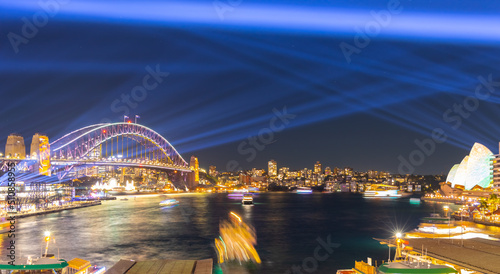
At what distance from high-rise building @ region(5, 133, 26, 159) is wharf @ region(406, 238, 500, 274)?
3572 inches

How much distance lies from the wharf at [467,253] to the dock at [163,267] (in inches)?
293

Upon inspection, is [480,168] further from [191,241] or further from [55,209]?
[191,241]

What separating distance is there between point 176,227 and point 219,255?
16690 millimetres

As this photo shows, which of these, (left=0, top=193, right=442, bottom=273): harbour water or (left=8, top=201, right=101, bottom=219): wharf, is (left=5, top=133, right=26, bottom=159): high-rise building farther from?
(left=0, top=193, right=442, bottom=273): harbour water

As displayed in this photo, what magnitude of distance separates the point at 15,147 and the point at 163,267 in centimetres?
9152

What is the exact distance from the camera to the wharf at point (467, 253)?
43.3 ft

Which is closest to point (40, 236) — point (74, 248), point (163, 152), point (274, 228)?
point (74, 248)

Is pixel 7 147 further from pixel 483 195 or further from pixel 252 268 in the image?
pixel 483 195

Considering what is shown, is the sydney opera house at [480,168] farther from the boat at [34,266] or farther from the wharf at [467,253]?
the boat at [34,266]

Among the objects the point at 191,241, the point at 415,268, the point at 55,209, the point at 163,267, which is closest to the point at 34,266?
the point at 163,267

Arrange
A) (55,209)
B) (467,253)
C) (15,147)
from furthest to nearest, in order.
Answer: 1. (15,147)
2. (55,209)
3. (467,253)

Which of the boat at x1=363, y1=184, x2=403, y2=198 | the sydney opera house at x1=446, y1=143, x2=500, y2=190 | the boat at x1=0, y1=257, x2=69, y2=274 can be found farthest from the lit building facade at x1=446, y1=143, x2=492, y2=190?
the boat at x1=0, y1=257, x2=69, y2=274

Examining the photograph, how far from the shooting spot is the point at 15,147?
92375 mm

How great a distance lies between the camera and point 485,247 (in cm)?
1628
